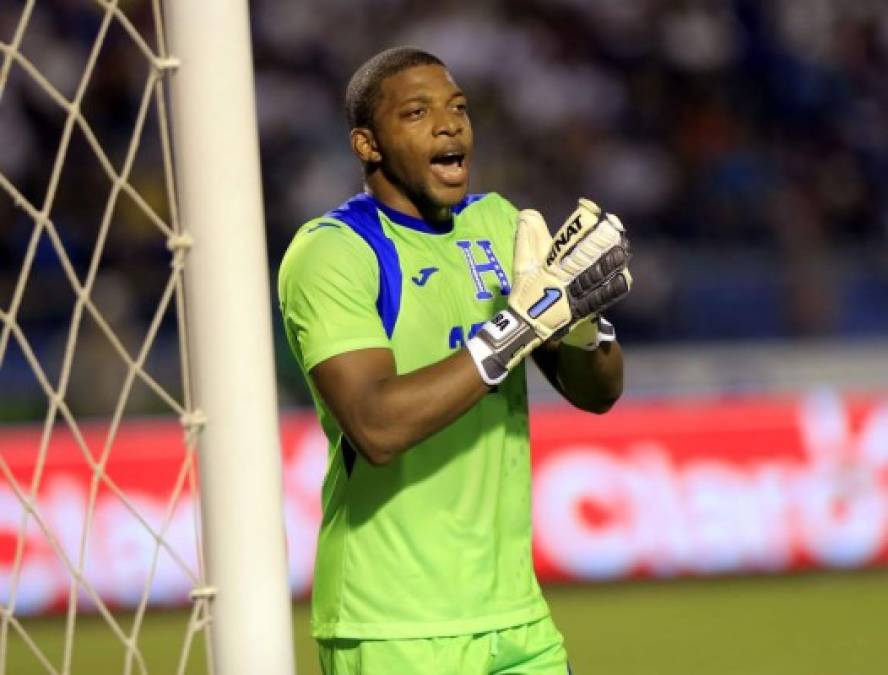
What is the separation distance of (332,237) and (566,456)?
5872 mm

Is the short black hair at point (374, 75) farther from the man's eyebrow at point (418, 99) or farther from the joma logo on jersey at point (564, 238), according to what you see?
the joma logo on jersey at point (564, 238)

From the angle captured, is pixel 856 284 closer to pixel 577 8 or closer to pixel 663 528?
pixel 663 528

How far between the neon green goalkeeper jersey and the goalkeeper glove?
0.18 m

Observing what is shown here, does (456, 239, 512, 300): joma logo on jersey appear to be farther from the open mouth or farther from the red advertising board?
the red advertising board

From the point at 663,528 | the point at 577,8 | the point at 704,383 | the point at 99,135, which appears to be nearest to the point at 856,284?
the point at 704,383

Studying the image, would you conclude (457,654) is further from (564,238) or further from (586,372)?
(564,238)

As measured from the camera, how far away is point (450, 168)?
3.52 metres

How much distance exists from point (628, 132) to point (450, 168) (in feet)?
27.7

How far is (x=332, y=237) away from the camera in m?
3.44

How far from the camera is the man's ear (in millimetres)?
3589

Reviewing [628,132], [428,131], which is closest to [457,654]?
[428,131]

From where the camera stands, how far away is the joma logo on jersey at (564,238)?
338 cm

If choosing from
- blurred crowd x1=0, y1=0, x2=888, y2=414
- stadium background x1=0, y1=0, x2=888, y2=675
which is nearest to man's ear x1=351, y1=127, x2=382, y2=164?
stadium background x1=0, y1=0, x2=888, y2=675

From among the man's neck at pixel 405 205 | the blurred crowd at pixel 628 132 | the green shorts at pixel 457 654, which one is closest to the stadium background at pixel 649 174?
the blurred crowd at pixel 628 132
